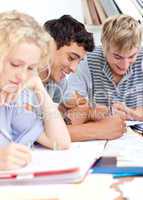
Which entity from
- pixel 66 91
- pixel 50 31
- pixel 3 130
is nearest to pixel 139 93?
pixel 66 91

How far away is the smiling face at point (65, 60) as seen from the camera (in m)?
1.66

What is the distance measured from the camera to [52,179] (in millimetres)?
937

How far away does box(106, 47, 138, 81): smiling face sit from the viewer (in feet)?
6.01

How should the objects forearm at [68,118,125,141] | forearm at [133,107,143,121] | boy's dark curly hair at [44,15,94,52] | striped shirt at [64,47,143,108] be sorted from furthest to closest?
striped shirt at [64,47,143,108] → forearm at [133,107,143,121] → boy's dark curly hair at [44,15,94,52] → forearm at [68,118,125,141]

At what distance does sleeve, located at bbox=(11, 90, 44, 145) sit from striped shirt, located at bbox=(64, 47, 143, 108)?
617 mm

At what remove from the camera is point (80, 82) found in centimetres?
193

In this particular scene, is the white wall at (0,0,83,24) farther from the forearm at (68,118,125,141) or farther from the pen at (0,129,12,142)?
the pen at (0,129,12,142)

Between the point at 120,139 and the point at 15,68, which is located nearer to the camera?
the point at 15,68

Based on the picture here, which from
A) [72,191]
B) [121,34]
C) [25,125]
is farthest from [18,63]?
[121,34]

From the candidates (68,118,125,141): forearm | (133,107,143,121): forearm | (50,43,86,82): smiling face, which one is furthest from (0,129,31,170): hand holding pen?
(133,107,143,121): forearm

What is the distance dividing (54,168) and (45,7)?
1.45m

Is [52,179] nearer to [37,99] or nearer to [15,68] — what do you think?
[15,68]

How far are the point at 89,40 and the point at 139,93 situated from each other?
469mm

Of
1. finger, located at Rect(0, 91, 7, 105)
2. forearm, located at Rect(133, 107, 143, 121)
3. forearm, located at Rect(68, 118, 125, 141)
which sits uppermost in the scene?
finger, located at Rect(0, 91, 7, 105)
